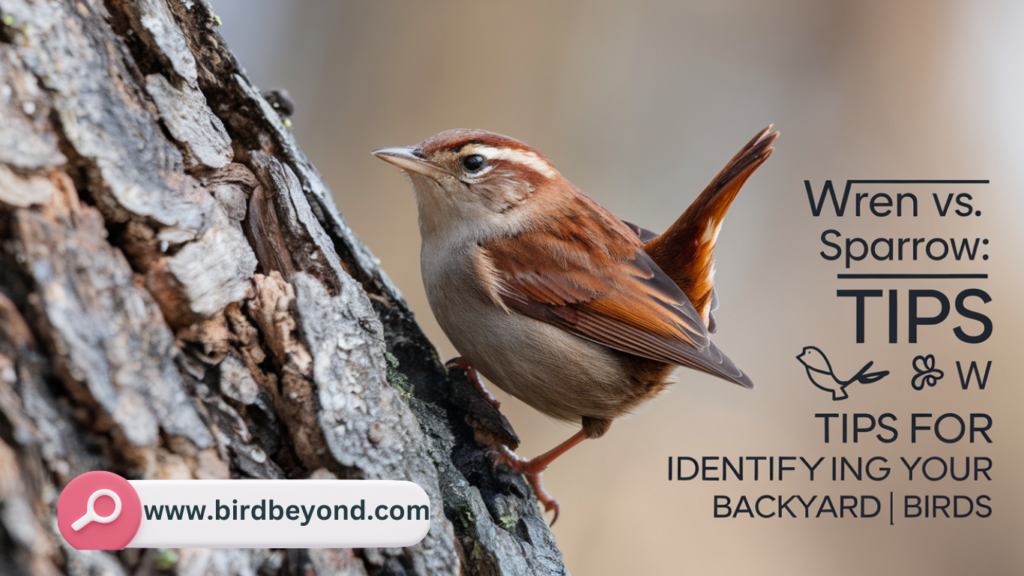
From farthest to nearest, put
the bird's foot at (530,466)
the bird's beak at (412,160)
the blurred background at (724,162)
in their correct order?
the blurred background at (724,162) → the bird's beak at (412,160) → the bird's foot at (530,466)

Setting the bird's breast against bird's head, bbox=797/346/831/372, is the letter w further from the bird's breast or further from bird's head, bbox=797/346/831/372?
the bird's breast

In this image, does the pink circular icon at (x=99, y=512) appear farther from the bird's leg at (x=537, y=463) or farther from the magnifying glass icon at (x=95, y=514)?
the bird's leg at (x=537, y=463)

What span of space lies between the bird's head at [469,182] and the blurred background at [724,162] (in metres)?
2.08

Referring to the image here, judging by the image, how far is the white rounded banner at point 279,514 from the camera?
4.35ft

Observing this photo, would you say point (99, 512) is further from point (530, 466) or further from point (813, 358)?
point (813, 358)

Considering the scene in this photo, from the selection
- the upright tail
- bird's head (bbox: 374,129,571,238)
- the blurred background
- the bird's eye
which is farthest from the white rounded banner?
the blurred background

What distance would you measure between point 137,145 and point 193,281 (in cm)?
33

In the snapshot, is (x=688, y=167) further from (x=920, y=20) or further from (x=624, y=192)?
(x=920, y=20)

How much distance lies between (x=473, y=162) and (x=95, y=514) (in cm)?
214

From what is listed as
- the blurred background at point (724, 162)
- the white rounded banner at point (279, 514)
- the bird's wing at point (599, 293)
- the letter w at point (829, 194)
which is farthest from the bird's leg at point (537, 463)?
the letter w at point (829, 194)

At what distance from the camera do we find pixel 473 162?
306cm

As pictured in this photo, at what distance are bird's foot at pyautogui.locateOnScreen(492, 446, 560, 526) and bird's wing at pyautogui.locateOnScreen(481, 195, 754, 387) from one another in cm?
57

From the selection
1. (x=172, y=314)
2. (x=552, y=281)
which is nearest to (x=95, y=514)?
(x=172, y=314)

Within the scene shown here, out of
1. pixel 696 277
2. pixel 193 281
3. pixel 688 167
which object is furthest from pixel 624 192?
pixel 193 281
